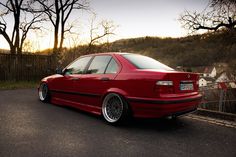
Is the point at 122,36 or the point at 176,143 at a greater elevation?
the point at 122,36

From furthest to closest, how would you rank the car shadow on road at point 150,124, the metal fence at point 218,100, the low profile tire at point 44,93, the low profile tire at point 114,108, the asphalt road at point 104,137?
the metal fence at point 218,100
the low profile tire at point 44,93
the car shadow on road at point 150,124
the low profile tire at point 114,108
the asphalt road at point 104,137

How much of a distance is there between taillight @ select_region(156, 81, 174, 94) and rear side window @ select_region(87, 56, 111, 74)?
143 centimetres

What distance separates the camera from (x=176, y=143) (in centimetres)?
355

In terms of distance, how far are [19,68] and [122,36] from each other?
35.8 feet

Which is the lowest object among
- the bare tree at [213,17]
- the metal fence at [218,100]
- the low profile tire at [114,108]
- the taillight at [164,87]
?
the metal fence at [218,100]

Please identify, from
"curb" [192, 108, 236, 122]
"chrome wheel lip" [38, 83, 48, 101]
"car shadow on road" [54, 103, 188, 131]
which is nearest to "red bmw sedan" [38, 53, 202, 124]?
"car shadow on road" [54, 103, 188, 131]

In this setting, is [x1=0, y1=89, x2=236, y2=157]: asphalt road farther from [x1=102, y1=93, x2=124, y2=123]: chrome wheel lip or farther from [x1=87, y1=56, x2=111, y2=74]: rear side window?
[x1=87, y1=56, x2=111, y2=74]: rear side window

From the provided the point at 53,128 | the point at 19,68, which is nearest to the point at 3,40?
the point at 19,68

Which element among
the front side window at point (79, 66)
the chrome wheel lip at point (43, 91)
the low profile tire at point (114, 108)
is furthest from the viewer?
the chrome wheel lip at point (43, 91)

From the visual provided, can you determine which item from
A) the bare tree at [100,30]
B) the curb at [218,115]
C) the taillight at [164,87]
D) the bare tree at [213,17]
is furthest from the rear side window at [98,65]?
the bare tree at [100,30]

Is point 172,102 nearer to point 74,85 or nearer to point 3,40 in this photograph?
point 74,85

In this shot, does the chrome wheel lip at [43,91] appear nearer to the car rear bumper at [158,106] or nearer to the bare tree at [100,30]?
the car rear bumper at [158,106]

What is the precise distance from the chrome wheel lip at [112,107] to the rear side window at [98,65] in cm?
64

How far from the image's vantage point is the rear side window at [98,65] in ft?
16.2
